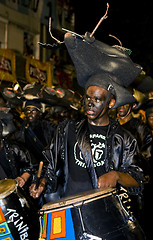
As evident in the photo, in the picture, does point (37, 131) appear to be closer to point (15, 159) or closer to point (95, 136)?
point (15, 159)

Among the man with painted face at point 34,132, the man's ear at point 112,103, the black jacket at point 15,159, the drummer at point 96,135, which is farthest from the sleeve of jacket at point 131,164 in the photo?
the man with painted face at point 34,132

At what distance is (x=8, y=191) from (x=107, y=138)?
976mm

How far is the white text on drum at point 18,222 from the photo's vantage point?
295cm

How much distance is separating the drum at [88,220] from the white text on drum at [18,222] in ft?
1.64

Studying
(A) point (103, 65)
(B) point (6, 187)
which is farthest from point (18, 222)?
(A) point (103, 65)

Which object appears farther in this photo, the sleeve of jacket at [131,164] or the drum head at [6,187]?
the sleeve of jacket at [131,164]

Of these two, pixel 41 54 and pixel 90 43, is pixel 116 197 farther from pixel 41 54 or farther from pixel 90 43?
pixel 41 54

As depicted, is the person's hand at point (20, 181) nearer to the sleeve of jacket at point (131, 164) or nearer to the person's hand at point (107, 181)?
the sleeve of jacket at point (131, 164)

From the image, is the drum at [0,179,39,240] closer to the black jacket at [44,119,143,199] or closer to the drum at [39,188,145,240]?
the black jacket at [44,119,143,199]

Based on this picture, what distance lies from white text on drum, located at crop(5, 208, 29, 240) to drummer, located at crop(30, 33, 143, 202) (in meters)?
0.24

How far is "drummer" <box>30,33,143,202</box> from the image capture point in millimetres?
3076

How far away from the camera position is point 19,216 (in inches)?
118

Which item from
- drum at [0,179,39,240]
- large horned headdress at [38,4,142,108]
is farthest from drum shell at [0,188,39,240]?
large horned headdress at [38,4,142,108]

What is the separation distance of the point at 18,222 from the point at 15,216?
5 cm
